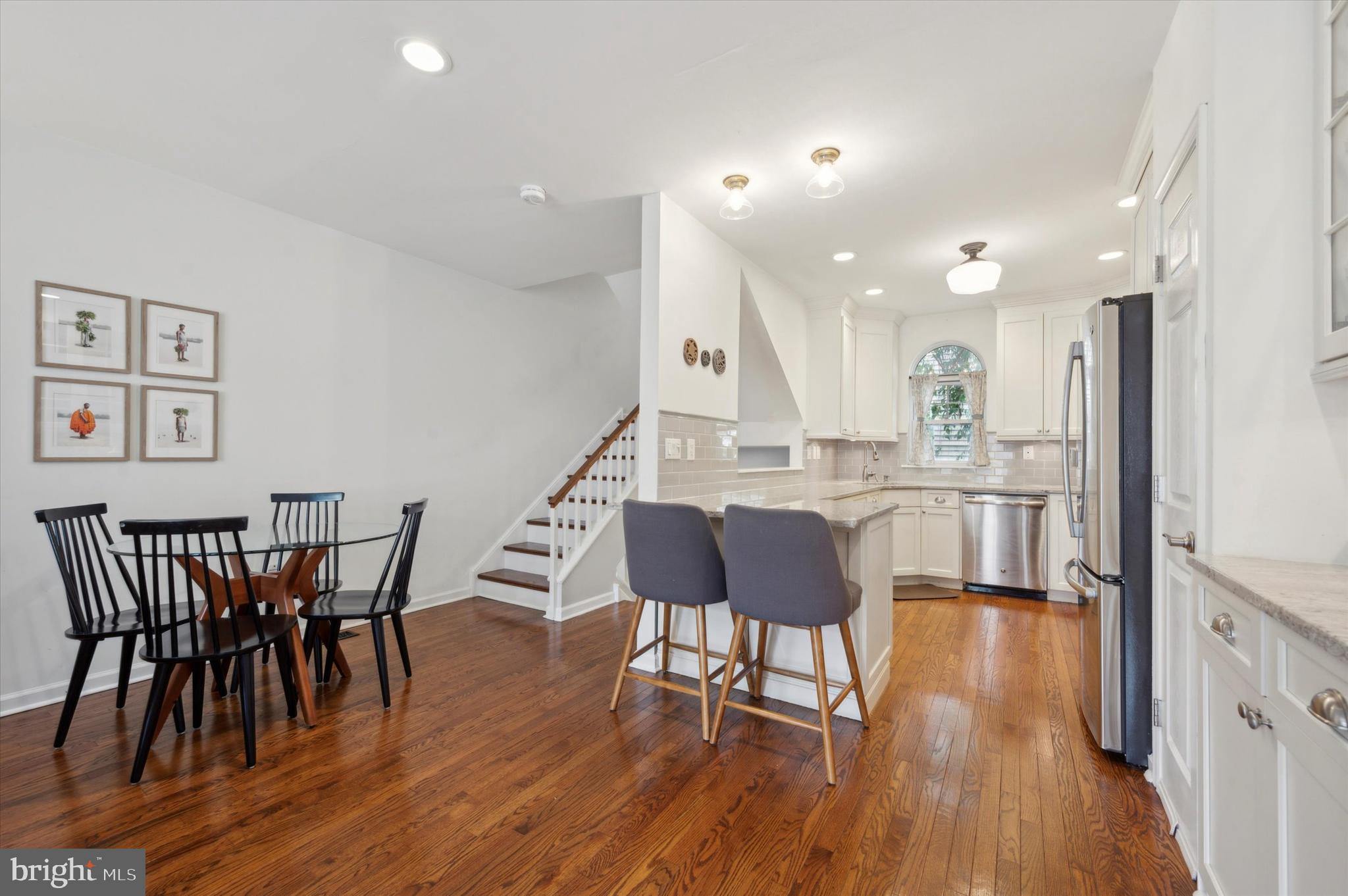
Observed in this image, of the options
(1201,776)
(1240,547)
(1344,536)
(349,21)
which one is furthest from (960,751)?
(349,21)

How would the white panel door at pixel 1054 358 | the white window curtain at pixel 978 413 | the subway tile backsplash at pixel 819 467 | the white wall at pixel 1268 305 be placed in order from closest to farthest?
the white wall at pixel 1268 305 < the subway tile backsplash at pixel 819 467 < the white panel door at pixel 1054 358 < the white window curtain at pixel 978 413

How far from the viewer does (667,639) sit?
119 inches

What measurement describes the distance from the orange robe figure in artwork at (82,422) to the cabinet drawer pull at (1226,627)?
4.34m

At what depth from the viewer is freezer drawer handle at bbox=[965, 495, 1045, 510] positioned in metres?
4.81

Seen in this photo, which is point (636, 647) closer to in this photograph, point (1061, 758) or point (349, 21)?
point (1061, 758)

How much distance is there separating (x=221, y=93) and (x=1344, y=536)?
12.9 ft

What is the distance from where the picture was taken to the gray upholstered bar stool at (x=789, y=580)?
2133 millimetres

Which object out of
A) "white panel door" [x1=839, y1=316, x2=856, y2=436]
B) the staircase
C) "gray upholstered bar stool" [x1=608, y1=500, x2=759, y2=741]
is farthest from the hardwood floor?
"white panel door" [x1=839, y1=316, x2=856, y2=436]

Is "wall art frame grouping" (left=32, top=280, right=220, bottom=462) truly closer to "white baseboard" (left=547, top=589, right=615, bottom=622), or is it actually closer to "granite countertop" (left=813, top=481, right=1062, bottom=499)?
"white baseboard" (left=547, top=589, right=615, bottom=622)

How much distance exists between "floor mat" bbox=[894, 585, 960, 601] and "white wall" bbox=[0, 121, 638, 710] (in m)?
2.82

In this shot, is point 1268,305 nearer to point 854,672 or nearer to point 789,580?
point 789,580

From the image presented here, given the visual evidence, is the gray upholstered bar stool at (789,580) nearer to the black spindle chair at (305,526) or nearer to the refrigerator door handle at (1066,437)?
the refrigerator door handle at (1066,437)

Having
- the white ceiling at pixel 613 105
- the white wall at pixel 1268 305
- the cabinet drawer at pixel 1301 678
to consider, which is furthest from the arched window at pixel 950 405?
the cabinet drawer at pixel 1301 678

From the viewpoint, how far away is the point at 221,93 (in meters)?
2.33
